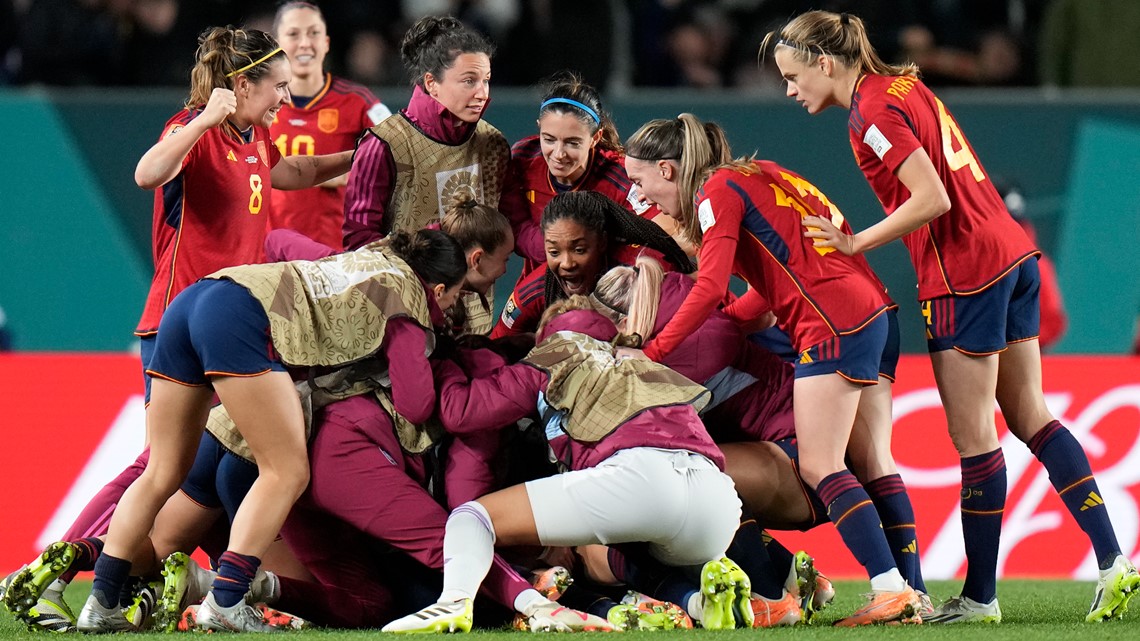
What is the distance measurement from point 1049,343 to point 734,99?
2377mm

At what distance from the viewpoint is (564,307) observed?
4852 mm

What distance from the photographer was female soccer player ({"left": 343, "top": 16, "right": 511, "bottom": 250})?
5.60 metres

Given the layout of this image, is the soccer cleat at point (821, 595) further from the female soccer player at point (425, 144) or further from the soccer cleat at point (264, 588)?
the female soccer player at point (425, 144)

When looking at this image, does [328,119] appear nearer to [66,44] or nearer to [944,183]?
[66,44]

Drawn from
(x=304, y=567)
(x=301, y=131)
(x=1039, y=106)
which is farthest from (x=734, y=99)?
(x=304, y=567)

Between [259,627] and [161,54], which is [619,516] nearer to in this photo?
[259,627]

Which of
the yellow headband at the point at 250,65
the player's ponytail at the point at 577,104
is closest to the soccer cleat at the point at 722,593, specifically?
the player's ponytail at the point at 577,104

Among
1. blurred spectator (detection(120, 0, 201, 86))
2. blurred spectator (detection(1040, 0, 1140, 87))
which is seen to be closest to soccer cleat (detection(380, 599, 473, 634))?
blurred spectator (detection(120, 0, 201, 86))

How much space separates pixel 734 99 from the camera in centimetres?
910

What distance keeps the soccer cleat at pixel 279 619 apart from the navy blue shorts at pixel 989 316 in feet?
7.21

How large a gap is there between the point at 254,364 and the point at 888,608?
201cm

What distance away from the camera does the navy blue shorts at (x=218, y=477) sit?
4.64m

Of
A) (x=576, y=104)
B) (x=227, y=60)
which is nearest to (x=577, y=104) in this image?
(x=576, y=104)

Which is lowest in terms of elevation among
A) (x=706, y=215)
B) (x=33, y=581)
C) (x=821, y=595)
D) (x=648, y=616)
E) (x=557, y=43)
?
(x=821, y=595)
